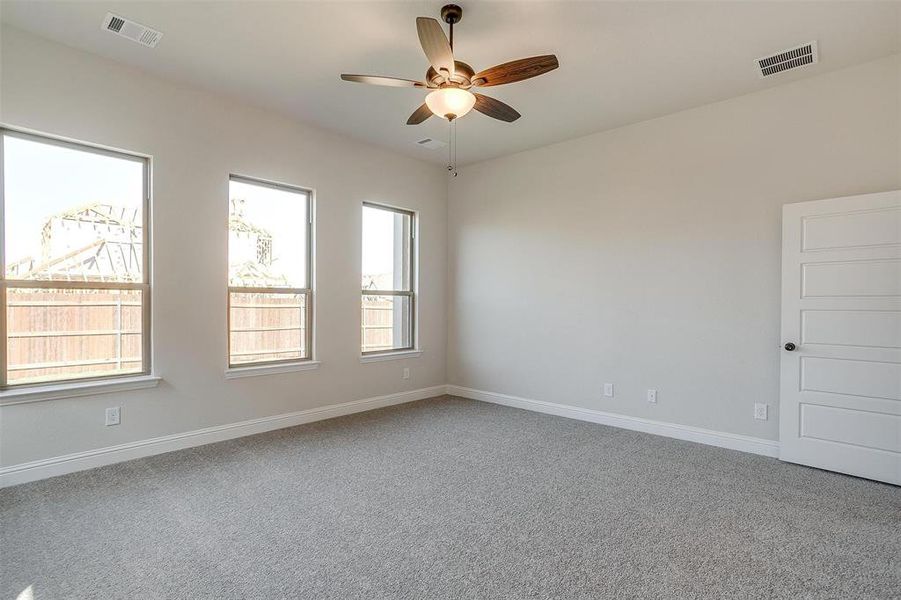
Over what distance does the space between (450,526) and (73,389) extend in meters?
2.74

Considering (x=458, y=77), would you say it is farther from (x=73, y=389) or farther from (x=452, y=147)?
(x=73, y=389)

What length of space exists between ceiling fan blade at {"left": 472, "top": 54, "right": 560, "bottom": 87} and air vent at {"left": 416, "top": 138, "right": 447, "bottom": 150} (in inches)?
90.2

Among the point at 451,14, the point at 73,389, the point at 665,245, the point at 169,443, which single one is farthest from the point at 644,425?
the point at 73,389

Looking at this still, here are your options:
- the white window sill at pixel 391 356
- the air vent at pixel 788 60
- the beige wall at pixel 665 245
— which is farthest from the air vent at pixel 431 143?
the air vent at pixel 788 60

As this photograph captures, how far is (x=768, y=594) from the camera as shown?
193cm

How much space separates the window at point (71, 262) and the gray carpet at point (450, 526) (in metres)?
0.82

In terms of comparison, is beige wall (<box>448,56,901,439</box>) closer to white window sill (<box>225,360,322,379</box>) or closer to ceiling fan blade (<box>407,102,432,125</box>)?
white window sill (<box>225,360,322,379</box>)

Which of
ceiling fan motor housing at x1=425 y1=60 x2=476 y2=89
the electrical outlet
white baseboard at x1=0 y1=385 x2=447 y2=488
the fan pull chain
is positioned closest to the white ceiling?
ceiling fan motor housing at x1=425 y1=60 x2=476 y2=89

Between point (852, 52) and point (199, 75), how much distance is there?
4.72 metres

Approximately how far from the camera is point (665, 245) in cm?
424

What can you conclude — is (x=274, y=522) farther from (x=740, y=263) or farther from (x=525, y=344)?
(x=740, y=263)

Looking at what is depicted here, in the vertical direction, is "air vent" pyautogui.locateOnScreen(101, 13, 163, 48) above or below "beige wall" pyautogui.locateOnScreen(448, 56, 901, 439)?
above

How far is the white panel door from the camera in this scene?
3104 millimetres

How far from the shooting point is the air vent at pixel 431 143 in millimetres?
4934
